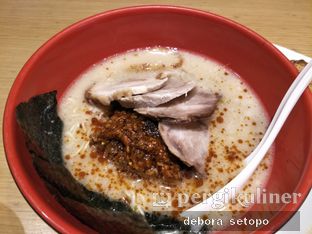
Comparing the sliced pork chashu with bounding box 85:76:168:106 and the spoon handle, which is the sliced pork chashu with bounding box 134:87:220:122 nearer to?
the sliced pork chashu with bounding box 85:76:168:106

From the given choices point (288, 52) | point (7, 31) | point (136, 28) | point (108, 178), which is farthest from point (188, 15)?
point (7, 31)

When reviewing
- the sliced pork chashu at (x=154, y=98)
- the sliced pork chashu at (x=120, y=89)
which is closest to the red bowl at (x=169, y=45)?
the sliced pork chashu at (x=120, y=89)

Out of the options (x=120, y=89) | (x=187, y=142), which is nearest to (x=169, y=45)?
(x=120, y=89)

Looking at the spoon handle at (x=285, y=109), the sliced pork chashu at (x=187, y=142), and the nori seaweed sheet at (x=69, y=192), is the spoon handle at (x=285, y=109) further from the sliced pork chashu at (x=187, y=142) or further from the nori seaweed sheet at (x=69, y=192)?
the nori seaweed sheet at (x=69, y=192)

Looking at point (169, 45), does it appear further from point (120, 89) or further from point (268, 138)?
point (268, 138)

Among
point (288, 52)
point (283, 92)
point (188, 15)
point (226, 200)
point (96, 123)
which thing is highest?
point (188, 15)

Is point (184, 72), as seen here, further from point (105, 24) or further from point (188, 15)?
point (105, 24)
